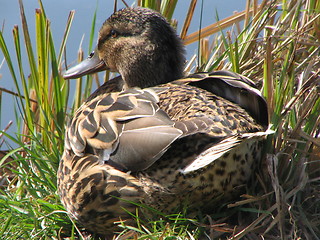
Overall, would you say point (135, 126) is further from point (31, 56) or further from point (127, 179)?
point (31, 56)

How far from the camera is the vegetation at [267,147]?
289 cm

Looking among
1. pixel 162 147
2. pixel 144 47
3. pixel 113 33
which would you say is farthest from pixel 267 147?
pixel 113 33

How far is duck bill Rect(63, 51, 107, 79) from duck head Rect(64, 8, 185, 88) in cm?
18

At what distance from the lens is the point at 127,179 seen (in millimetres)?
2881

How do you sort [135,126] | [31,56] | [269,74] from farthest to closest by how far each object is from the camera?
[31,56], [269,74], [135,126]

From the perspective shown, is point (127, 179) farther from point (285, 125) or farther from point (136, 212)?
point (285, 125)

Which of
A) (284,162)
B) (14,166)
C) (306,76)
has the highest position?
(306,76)

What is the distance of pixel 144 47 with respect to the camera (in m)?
3.70

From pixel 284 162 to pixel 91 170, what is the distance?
1.05 m

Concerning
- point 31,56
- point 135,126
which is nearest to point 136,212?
point 135,126

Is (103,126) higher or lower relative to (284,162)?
higher

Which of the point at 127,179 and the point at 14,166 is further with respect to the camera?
the point at 14,166

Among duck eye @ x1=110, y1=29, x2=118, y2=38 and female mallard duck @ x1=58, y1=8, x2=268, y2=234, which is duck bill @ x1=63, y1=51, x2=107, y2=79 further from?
female mallard duck @ x1=58, y1=8, x2=268, y2=234

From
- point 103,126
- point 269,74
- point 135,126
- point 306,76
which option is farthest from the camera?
point 306,76
